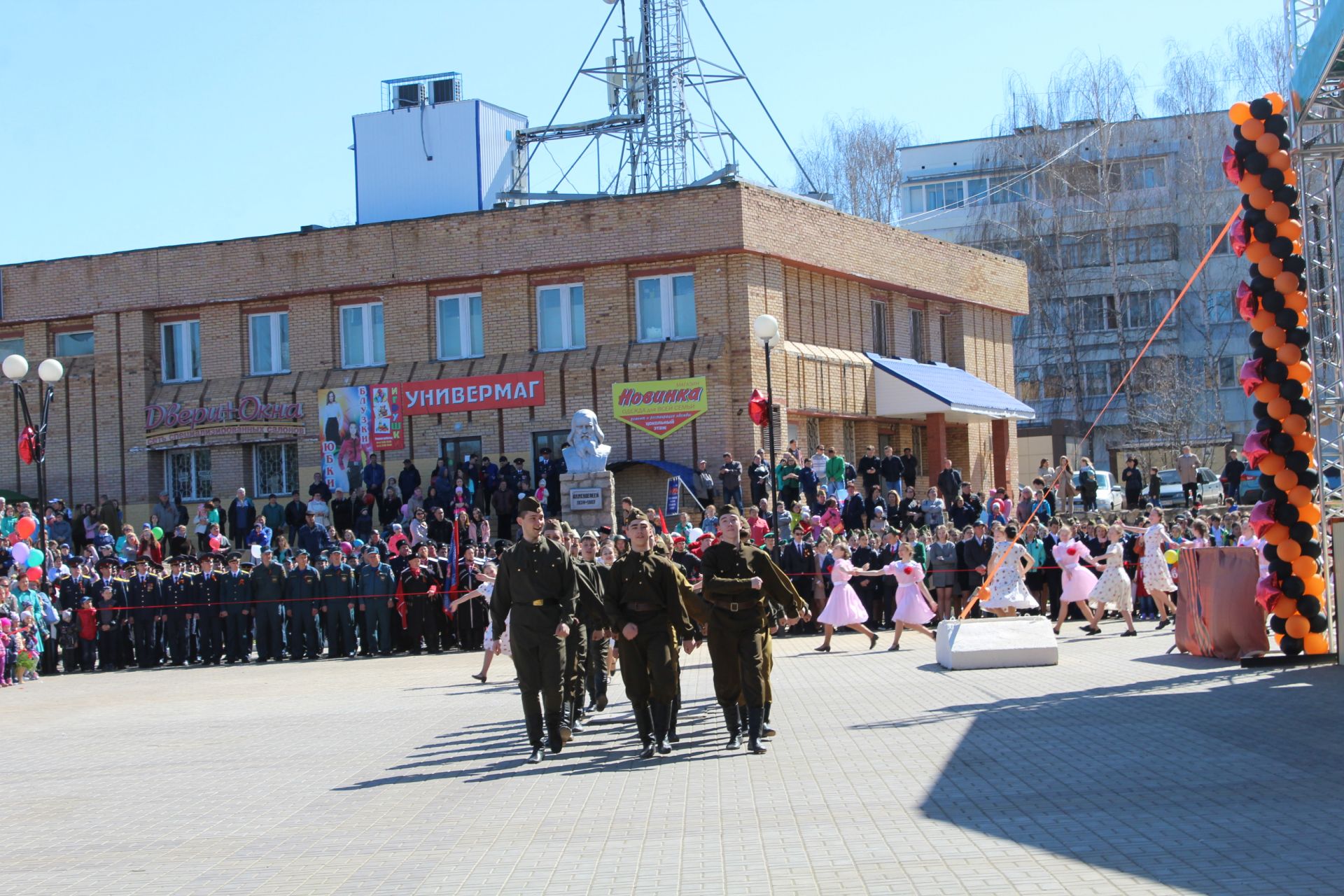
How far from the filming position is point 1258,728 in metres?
11.6

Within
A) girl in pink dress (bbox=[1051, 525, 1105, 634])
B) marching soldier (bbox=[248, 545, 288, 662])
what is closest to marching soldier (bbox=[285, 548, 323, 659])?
marching soldier (bbox=[248, 545, 288, 662])

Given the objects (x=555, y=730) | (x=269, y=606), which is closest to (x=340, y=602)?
(x=269, y=606)

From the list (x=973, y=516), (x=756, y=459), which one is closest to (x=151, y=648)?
(x=756, y=459)

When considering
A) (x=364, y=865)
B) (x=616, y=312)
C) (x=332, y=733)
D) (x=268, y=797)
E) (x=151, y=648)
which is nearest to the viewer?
(x=364, y=865)

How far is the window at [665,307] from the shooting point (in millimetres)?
32938

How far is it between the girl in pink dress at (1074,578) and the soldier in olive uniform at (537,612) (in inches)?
464

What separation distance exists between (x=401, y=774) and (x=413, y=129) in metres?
30.6

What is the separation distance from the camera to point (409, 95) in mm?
40500

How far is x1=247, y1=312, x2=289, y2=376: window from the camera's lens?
36031 mm

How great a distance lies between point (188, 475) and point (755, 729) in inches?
1086

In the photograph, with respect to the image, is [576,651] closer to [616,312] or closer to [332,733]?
[332,733]

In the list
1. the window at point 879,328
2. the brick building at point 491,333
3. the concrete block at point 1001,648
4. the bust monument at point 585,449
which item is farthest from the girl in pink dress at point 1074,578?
the window at point 879,328

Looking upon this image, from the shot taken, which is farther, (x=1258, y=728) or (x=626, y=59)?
(x=626, y=59)

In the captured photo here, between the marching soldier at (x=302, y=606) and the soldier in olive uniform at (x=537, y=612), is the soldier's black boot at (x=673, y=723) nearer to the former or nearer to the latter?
the soldier in olive uniform at (x=537, y=612)
